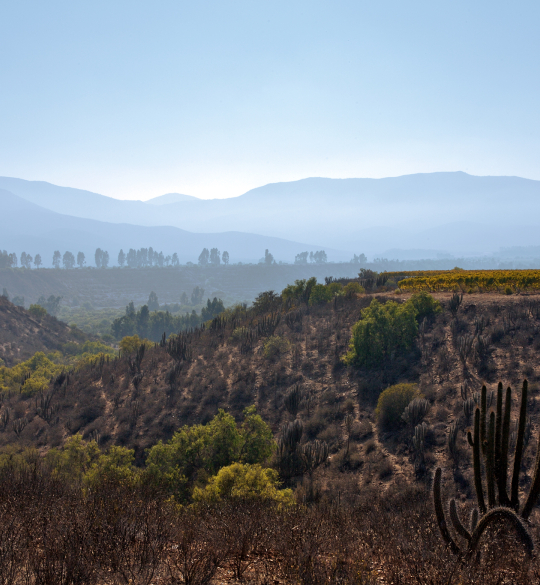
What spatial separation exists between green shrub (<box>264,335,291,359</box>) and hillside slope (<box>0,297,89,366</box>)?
4336 cm

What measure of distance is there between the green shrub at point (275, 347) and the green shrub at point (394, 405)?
11.1 metres

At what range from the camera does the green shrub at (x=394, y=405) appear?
18.8m

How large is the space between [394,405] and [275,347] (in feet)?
39.6

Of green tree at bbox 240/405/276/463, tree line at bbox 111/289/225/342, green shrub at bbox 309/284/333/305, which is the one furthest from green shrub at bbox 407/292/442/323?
tree line at bbox 111/289/225/342

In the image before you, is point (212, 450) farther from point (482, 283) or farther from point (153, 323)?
point (153, 323)

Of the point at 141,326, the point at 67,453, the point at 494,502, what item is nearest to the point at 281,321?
the point at 67,453

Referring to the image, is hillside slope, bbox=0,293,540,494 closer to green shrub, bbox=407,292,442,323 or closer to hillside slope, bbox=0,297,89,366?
green shrub, bbox=407,292,442,323

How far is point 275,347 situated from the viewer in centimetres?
2936

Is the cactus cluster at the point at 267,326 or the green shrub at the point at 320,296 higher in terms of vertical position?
the green shrub at the point at 320,296

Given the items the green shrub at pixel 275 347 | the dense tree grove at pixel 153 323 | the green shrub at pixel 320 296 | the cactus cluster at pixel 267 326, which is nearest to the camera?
the green shrub at pixel 275 347

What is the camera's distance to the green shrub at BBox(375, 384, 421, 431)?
1880 cm

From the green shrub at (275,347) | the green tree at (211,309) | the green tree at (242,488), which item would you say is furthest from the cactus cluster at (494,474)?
the green tree at (211,309)

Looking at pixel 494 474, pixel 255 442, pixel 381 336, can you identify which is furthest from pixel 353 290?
pixel 494 474

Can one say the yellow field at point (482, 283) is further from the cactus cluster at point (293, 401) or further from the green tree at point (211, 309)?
the green tree at point (211, 309)
